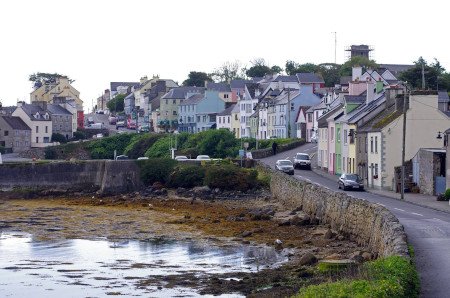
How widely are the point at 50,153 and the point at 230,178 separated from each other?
192ft

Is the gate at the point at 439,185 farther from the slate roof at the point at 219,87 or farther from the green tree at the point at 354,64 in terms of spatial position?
the slate roof at the point at 219,87

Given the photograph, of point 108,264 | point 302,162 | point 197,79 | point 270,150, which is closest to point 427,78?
point 270,150

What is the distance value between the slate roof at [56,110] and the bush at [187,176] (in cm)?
6833

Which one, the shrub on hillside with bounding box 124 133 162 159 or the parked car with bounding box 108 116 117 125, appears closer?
the shrub on hillside with bounding box 124 133 162 159

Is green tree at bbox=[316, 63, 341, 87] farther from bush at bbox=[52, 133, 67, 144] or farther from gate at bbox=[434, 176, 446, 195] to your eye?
gate at bbox=[434, 176, 446, 195]

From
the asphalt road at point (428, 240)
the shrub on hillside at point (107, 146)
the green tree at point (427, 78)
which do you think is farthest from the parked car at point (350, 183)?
the shrub on hillside at point (107, 146)

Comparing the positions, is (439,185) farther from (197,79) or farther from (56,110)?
(197,79)

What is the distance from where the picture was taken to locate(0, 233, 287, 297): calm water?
32844 millimetres

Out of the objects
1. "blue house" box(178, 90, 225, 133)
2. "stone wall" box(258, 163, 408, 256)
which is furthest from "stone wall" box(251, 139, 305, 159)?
"blue house" box(178, 90, 225, 133)

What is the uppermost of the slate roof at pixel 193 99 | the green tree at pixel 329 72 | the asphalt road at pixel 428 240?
the green tree at pixel 329 72

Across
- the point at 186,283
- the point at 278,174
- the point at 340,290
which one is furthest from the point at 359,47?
the point at 340,290

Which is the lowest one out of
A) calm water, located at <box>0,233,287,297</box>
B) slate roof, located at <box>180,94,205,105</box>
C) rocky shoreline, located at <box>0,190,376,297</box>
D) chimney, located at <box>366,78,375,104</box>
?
calm water, located at <box>0,233,287,297</box>

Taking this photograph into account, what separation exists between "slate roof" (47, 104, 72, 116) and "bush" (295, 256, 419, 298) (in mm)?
127802

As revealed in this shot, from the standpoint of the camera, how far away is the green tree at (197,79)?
195 meters
